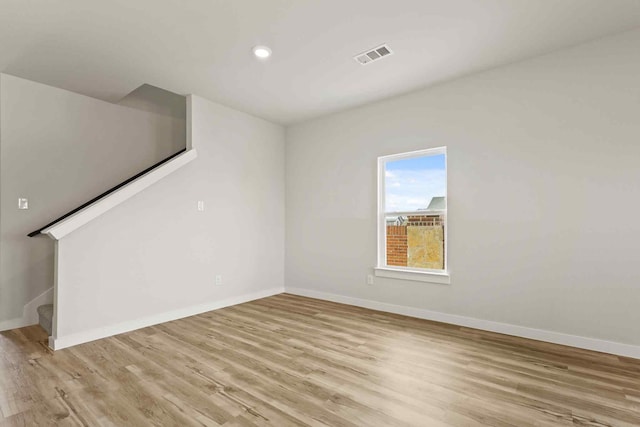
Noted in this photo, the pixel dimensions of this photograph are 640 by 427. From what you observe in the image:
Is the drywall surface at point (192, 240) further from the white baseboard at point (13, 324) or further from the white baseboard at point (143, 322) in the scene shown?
the white baseboard at point (13, 324)

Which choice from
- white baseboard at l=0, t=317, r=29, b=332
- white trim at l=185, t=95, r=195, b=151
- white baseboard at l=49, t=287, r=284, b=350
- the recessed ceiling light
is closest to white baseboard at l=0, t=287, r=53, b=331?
white baseboard at l=0, t=317, r=29, b=332

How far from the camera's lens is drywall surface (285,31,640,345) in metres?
2.78

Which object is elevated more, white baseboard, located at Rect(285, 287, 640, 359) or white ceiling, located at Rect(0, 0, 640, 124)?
white ceiling, located at Rect(0, 0, 640, 124)

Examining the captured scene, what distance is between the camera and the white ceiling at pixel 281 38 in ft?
8.09

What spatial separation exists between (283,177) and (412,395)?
→ 13.1 feet

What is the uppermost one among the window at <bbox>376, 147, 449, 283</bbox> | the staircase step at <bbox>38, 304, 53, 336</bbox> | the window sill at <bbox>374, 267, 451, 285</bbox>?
the window at <bbox>376, 147, 449, 283</bbox>

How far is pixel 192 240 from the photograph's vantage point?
4.14 metres

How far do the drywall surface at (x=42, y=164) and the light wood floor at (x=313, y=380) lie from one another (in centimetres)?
65

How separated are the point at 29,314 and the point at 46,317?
0.64m

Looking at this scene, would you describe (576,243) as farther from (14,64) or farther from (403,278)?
(14,64)

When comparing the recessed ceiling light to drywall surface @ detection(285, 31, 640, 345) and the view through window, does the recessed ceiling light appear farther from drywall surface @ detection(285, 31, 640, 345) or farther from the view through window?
the view through window

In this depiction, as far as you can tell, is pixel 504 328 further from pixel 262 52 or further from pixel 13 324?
pixel 13 324

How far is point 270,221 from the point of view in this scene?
17.1ft

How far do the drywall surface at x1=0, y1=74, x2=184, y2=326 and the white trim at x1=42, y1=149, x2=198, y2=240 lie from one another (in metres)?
1.07
